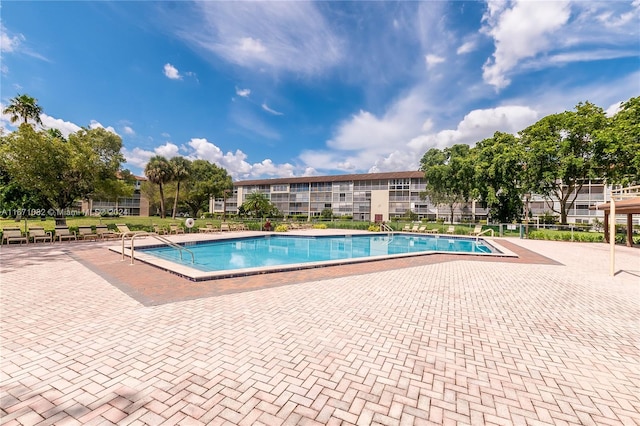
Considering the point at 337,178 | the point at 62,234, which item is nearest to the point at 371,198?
the point at 337,178

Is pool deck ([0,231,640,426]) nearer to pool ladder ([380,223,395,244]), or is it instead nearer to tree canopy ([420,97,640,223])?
pool ladder ([380,223,395,244])

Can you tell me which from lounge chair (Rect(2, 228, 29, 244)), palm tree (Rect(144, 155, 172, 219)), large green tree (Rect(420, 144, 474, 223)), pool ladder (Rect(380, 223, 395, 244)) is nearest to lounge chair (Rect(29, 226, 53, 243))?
lounge chair (Rect(2, 228, 29, 244))

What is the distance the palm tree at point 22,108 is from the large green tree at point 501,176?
43178mm

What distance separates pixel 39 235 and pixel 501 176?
3446cm

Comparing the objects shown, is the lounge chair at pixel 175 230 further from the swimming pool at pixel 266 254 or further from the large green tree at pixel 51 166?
Result: the large green tree at pixel 51 166

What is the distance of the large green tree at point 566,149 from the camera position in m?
22.8

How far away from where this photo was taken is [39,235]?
15.4 meters

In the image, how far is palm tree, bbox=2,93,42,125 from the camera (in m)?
25.6

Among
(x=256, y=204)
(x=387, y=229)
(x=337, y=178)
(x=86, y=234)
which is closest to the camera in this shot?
(x=86, y=234)

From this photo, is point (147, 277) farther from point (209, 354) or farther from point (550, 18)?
point (550, 18)

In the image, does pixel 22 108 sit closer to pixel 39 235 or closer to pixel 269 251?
pixel 39 235

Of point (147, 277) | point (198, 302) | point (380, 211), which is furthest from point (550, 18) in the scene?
point (380, 211)

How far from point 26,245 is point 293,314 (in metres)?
17.8

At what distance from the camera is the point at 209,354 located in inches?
146
